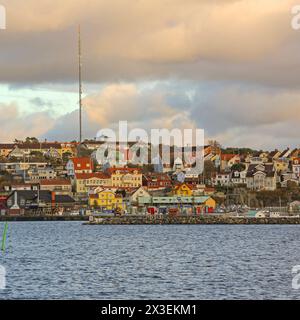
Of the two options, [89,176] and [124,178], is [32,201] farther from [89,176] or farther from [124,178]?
[124,178]

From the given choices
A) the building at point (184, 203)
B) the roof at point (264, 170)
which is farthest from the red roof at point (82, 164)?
the building at point (184, 203)

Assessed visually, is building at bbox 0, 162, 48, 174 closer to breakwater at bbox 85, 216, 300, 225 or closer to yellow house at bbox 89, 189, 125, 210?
yellow house at bbox 89, 189, 125, 210

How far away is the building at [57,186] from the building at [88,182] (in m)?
1.19

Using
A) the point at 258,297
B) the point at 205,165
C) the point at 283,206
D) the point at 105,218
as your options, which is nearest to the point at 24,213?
the point at 105,218

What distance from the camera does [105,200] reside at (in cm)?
13075

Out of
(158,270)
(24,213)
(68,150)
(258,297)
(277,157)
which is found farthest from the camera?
(68,150)

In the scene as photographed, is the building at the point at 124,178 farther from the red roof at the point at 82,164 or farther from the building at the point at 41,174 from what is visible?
the building at the point at 41,174

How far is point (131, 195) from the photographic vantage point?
5172 inches

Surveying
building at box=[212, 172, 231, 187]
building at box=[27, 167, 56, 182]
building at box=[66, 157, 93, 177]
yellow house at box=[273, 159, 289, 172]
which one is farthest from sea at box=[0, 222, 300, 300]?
yellow house at box=[273, 159, 289, 172]

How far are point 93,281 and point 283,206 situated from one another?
98539 mm

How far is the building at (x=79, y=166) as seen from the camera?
153 metres
